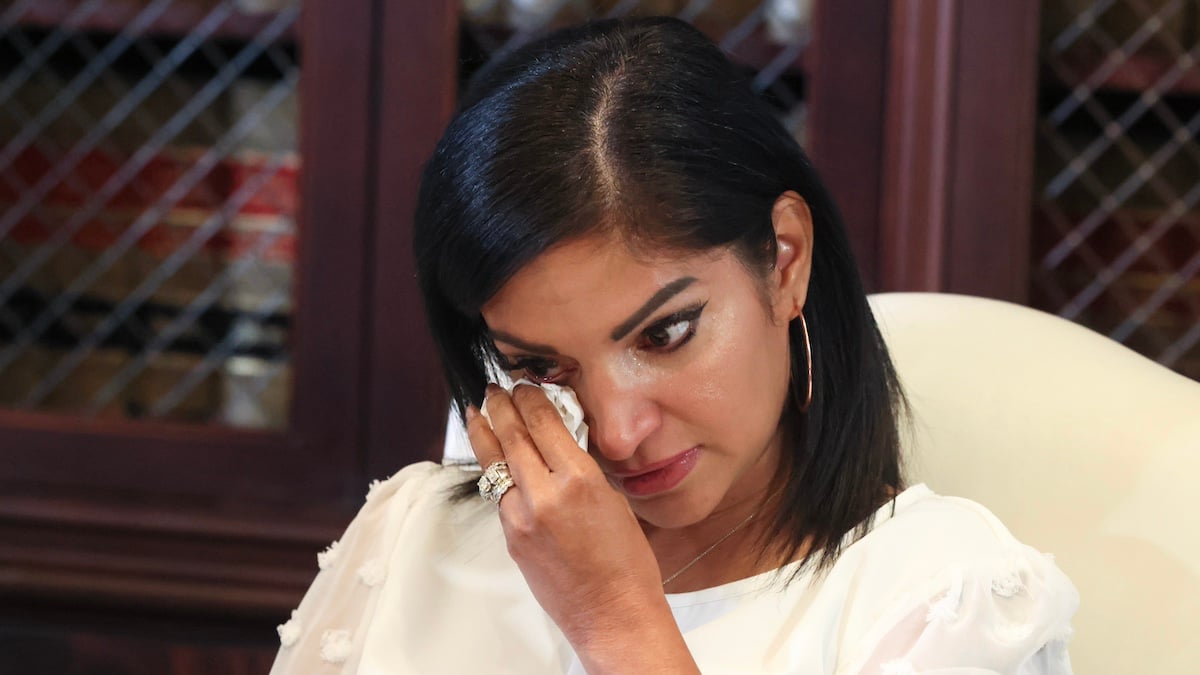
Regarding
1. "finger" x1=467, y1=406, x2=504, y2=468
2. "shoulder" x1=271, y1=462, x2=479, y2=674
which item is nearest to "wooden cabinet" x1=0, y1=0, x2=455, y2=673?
"shoulder" x1=271, y1=462, x2=479, y2=674

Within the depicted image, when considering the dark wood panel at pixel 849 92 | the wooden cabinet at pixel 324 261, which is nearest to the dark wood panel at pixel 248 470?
the wooden cabinet at pixel 324 261

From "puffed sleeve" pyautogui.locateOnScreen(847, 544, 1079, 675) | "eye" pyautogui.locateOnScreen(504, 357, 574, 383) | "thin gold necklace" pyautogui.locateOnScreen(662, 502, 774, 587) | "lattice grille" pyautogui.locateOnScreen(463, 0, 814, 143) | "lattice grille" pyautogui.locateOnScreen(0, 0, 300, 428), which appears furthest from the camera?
"lattice grille" pyautogui.locateOnScreen(0, 0, 300, 428)

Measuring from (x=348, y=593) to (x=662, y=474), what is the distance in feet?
1.27

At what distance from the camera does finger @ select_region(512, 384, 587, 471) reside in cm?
91

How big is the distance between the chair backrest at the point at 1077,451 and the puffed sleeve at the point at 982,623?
0.36 feet

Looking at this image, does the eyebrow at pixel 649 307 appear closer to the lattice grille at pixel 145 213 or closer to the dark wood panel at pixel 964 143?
the dark wood panel at pixel 964 143

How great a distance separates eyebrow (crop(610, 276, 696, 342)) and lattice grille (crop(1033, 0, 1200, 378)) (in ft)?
3.02

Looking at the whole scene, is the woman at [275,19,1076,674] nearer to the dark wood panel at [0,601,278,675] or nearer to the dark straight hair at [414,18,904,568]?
the dark straight hair at [414,18,904,568]

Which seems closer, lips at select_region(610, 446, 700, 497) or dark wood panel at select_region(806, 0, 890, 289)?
lips at select_region(610, 446, 700, 497)

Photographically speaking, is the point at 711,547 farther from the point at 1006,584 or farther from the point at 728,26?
the point at 728,26

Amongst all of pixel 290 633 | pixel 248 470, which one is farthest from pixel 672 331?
pixel 248 470

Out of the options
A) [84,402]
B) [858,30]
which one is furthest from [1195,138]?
[84,402]

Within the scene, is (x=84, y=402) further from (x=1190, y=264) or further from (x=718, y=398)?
(x=1190, y=264)

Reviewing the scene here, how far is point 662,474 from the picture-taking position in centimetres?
97
